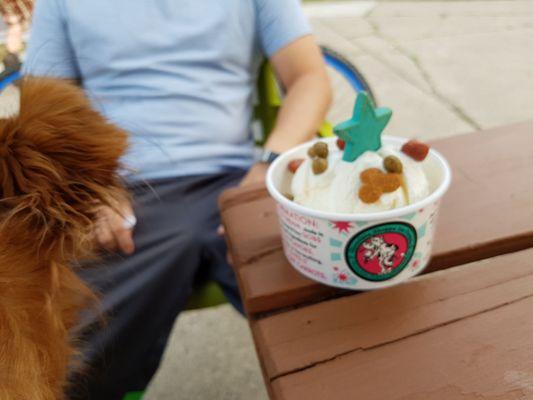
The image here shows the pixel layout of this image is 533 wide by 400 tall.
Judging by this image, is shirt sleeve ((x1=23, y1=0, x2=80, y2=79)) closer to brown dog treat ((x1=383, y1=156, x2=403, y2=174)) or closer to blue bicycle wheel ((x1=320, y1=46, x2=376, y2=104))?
blue bicycle wheel ((x1=320, y1=46, x2=376, y2=104))

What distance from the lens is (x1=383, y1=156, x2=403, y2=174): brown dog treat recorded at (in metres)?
0.69

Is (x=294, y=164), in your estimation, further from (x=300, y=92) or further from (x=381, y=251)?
(x=300, y=92)

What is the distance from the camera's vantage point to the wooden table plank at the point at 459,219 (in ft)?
2.56

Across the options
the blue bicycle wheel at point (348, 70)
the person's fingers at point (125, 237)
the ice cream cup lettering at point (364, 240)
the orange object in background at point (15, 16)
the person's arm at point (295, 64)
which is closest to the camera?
the ice cream cup lettering at point (364, 240)

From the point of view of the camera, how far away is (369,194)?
0.68 meters

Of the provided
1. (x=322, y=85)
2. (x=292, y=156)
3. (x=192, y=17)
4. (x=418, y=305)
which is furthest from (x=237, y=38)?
(x=418, y=305)

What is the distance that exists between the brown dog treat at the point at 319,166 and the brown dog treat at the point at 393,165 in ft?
0.26

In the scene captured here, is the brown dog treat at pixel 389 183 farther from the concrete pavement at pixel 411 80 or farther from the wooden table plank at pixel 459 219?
the concrete pavement at pixel 411 80

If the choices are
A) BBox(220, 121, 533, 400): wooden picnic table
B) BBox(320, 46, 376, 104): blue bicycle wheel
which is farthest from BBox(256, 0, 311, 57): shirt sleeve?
BBox(220, 121, 533, 400): wooden picnic table

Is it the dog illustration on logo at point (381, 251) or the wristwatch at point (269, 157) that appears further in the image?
the wristwatch at point (269, 157)

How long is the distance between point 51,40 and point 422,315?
118 centimetres

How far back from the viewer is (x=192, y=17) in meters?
1.38

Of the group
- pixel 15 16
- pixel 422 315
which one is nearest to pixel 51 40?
pixel 15 16

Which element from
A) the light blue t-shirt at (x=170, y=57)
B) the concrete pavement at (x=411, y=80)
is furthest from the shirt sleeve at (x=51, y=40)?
the concrete pavement at (x=411, y=80)
